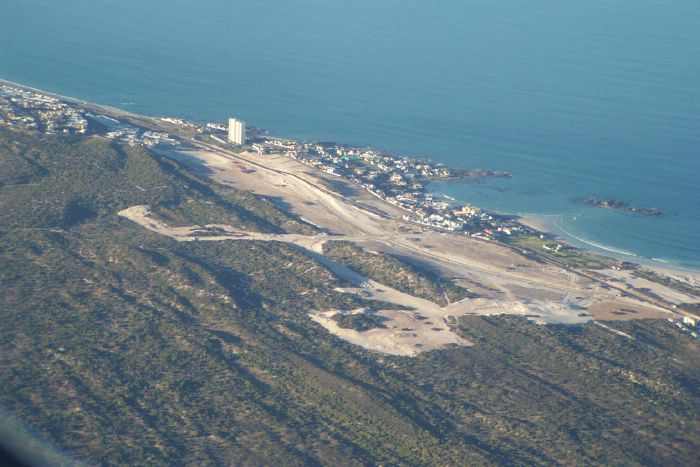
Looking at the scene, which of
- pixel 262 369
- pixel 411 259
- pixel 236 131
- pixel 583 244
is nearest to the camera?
pixel 262 369

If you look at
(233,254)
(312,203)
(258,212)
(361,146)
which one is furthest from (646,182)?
(233,254)

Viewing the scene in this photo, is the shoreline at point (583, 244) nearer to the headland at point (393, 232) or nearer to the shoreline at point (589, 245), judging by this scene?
the shoreline at point (589, 245)

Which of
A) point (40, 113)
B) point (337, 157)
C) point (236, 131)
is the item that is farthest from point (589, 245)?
point (40, 113)

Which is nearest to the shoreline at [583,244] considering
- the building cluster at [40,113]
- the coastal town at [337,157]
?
the coastal town at [337,157]

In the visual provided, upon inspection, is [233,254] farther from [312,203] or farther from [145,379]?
[145,379]

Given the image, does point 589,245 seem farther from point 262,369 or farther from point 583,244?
point 262,369
